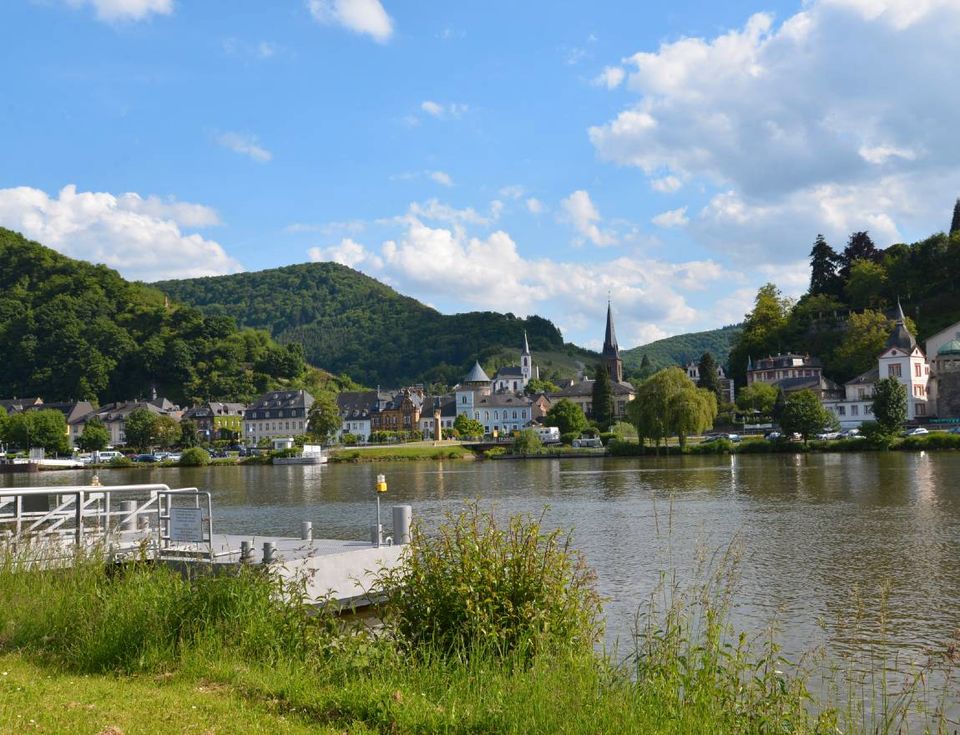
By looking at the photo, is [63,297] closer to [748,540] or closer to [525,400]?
[525,400]

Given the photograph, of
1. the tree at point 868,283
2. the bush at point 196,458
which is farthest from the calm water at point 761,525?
the tree at point 868,283

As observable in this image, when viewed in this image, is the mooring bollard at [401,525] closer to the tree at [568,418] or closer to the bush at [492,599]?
the bush at [492,599]

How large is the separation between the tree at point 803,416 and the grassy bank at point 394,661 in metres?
80.2

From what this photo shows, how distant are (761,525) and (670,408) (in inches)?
2221

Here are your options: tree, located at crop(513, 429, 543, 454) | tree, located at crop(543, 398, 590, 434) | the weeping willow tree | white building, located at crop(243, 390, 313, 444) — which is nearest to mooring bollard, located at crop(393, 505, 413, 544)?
the weeping willow tree

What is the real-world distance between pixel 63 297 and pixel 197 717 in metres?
201

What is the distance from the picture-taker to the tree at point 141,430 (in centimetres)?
12962

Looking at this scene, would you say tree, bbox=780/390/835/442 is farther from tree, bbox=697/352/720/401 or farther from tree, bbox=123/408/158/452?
tree, bbox=123/408/158/452

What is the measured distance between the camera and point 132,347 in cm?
17950

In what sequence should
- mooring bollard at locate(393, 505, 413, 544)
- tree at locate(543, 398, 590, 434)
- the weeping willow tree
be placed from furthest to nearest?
1. tree at locate(543, 398, 590, 434)
2. the weeping willow tree
3. mooring bollard at locate(393, 505, 413, 544)

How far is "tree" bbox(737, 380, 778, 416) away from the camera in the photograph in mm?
115750

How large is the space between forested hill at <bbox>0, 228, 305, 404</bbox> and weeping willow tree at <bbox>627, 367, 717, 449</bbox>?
107 metres

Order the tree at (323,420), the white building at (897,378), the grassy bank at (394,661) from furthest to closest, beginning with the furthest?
the tree at (323,420) → the white building at (897,378) → the grassy bank at (394,661)

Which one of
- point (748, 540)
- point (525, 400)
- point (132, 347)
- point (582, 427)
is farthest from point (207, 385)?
point (748, 540)
